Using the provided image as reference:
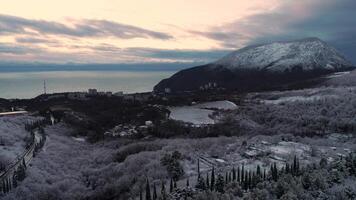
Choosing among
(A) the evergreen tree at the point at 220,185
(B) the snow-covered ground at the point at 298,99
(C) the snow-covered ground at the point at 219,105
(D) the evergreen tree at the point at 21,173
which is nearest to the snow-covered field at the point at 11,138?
(D) the evergreen tree at the point at 21,173

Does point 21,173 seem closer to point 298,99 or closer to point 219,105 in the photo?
point 219,105

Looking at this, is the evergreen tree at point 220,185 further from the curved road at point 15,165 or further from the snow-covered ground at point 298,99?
the snow-covered ground at point 298,99

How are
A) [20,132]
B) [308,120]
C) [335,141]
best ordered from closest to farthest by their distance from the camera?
[20,132] < [335,141] < [308,120]

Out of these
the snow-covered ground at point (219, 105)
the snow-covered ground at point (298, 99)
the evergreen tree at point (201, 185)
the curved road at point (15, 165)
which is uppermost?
the snow-covered ground at point (298, 99)

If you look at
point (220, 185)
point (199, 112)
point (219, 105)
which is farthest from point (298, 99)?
point (220, 185)

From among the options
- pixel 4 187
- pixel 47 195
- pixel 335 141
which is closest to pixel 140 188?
pixel 47 195

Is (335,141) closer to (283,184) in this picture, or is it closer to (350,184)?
(350,184)

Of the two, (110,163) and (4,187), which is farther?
(110,163)
